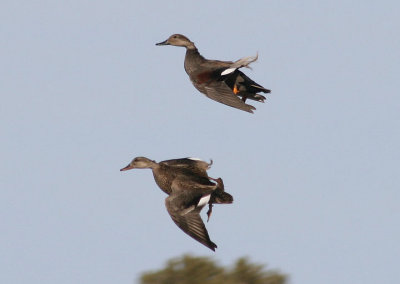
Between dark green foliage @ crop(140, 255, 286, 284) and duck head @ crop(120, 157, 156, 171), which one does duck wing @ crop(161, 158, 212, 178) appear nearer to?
duck head @ crop(120, 157, 156, 171)

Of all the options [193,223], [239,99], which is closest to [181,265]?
[193,223]

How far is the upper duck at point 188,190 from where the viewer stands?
2823cm

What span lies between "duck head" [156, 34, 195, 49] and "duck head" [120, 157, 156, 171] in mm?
2917

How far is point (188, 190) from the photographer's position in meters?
29.2

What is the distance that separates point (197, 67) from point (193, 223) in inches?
172

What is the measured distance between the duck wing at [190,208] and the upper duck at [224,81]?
5.66 feet

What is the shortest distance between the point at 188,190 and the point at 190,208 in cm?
72

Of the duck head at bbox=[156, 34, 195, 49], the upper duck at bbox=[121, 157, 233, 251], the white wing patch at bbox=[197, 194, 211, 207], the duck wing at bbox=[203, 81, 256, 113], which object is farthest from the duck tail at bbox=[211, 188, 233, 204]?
the duck head at bbox=[156, 34, 195, 49]

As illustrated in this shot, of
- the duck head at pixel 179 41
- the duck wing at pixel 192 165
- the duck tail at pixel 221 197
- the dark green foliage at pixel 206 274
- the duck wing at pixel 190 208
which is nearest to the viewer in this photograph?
the dark green foliage at pixel 206 274

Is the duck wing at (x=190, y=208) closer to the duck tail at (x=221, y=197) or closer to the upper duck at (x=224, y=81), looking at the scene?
the duck tail at (x=221, y=197)

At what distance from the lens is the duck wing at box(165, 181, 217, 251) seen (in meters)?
28.0

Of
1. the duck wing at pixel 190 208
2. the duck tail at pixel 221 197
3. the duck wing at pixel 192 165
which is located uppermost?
the duck wing at pixel 192 165

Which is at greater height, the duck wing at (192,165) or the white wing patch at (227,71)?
the white wing patch at (227,71)

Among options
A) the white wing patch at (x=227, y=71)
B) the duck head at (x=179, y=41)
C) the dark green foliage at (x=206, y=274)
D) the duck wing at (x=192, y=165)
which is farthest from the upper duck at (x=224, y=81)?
the dark green foliage at (x=206, y=274)
